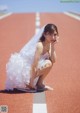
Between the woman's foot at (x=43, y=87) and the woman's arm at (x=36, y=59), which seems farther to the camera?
the woman's foot at (x=43, y=87)

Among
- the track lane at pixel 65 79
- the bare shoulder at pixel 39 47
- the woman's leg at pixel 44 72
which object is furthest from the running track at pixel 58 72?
the bare shoulder at pixel 39 47

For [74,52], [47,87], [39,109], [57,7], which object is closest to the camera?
[39,109]

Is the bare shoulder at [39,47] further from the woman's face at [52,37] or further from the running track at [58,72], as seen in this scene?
the running track at [58,72]

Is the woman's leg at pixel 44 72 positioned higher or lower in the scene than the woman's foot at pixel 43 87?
higher

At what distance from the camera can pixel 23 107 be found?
2.78 metres

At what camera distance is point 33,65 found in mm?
3191

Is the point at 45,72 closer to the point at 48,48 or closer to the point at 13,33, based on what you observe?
the point at 48,48

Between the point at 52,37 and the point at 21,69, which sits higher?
the point at 52,37

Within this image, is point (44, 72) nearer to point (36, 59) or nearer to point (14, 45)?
point (36, 59)

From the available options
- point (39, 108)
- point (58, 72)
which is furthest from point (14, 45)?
Answer: point (39, 108)

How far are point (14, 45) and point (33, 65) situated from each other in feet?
6.85

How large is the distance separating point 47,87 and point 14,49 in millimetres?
1690

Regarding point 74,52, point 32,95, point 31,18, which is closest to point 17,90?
point 32,95

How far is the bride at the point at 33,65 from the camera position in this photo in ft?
10.5
